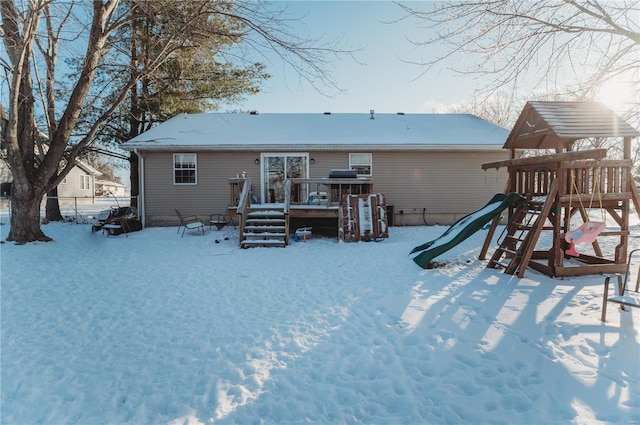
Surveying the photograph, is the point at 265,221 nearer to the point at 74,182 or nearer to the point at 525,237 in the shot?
the point at 525,237

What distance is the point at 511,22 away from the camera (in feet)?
20.2

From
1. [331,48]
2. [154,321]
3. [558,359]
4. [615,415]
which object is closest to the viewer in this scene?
[615,415]

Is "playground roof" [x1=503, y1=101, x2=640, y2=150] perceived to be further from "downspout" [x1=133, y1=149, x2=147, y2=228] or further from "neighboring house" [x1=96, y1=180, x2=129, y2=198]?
"neighboring house" [x1=96, y1=180, x2=129, y2=198]

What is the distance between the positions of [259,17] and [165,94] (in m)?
7.46

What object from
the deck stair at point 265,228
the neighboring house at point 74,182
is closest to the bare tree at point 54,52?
the deck stair at point 265,228

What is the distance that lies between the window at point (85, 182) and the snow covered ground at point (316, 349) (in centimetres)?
2886

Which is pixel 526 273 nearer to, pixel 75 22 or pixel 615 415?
pixel 615 415

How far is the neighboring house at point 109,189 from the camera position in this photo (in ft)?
141

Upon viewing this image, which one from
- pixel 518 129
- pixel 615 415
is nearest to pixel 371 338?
pixel 615 415

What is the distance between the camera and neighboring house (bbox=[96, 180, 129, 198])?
43094mm

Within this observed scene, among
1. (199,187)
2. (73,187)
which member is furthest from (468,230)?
(73,187)

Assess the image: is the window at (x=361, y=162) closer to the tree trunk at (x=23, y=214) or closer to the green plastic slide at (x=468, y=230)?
the green plastic slide at (x=468, y=230)

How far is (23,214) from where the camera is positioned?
877 centimetres

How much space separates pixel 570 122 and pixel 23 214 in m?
12.6
